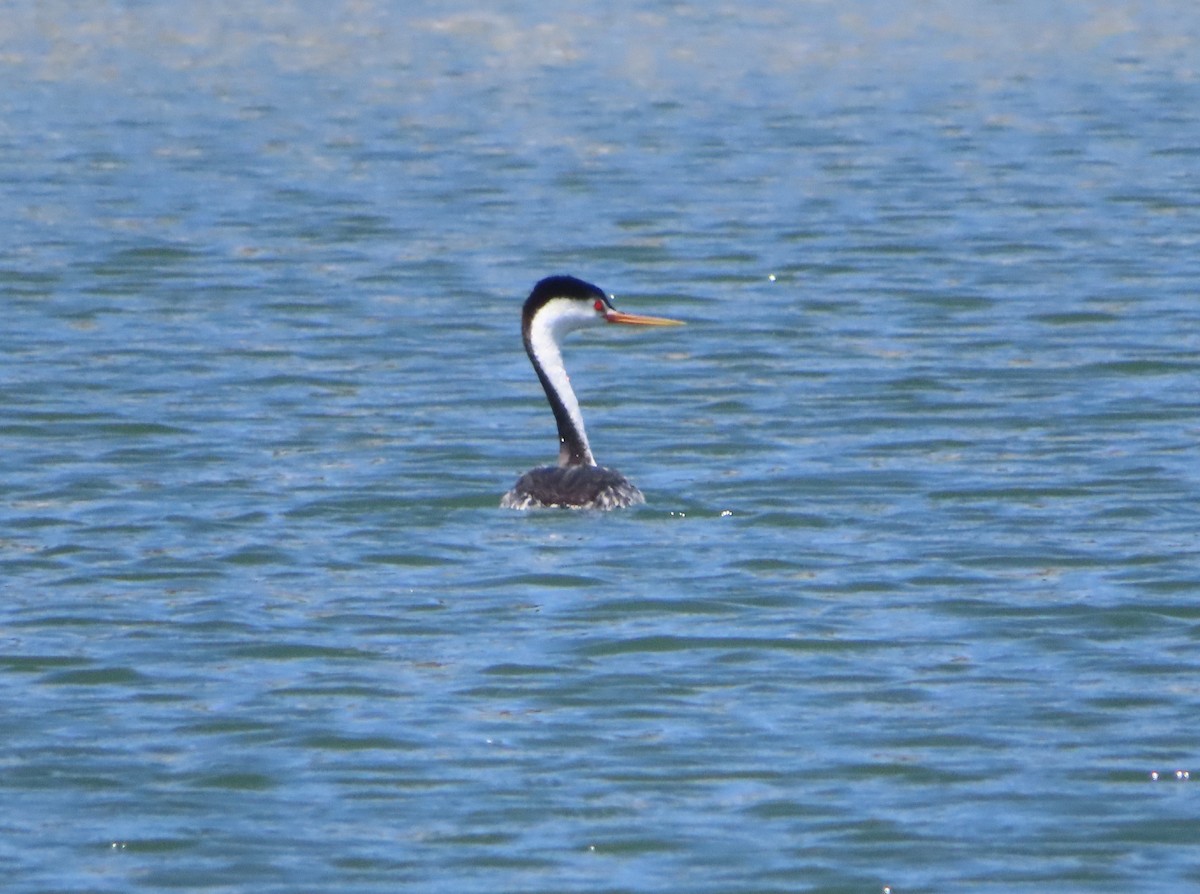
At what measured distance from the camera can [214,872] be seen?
7.53 m

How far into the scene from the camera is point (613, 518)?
11.9 metres

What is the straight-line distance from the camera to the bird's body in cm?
1195

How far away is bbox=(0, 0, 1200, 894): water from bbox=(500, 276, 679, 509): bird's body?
0.38 feet

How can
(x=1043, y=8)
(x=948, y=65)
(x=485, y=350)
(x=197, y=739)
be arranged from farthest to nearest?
(x=1043, y=8) → (x=948, y=65) → (x=485, y=350) → (x=197, y=739)

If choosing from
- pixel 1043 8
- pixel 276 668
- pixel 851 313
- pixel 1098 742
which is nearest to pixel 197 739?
pixel 276 668

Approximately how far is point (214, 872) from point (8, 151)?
68.5 ft

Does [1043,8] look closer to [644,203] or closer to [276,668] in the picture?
[644,203]

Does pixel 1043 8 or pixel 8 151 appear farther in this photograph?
pixel 1043 8

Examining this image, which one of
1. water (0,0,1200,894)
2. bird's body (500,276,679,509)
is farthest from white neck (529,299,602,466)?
water (0,0,1200,894)

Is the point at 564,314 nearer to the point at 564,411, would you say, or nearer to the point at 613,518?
the point at 564,411

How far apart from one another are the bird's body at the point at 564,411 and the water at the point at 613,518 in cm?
12

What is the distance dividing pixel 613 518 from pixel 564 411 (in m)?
0.82

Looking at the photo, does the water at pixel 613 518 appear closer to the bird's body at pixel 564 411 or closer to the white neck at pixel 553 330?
the bird's body at pixel 564 411

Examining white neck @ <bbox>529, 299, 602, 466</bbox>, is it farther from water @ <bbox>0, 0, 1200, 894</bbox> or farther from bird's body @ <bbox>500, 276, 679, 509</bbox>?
water @ <bbox>0, 0, 1200, 894</bbox>
